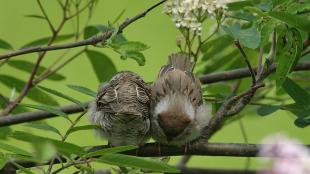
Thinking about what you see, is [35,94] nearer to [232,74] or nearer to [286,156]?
[232,74]

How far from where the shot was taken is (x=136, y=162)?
1526 mm

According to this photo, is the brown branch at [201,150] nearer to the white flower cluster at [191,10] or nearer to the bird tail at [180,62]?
the white flower cluster at [191,10]

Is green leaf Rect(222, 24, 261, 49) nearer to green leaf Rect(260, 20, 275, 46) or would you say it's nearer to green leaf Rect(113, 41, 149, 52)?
green leaf Rect(260, 20, 275, 46)

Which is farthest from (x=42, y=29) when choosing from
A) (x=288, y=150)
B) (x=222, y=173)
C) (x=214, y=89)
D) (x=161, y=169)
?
(x=288, y=150)

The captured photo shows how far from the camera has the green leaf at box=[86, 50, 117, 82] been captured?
2.76m

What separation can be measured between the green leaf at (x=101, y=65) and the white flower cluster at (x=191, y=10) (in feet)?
1.82

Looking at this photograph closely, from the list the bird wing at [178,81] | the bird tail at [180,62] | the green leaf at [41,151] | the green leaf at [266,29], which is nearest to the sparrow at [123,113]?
the bird wing at [178,81]

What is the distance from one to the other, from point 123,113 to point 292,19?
3.10 feet

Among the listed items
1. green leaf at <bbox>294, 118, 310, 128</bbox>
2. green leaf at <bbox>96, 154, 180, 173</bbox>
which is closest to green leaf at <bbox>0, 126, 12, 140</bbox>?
green leaf at <bbox>96, 154, 180, 173</bbox>

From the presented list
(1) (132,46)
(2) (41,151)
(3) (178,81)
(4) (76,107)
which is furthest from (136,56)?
(2) (41,151)

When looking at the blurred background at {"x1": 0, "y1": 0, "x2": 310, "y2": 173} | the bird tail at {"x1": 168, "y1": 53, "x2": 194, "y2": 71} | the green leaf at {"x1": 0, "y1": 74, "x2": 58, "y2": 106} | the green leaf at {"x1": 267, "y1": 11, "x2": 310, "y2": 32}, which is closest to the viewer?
the green leaf at {"x1": 267, "y1": 11, "x2": 310, "y2": 32}

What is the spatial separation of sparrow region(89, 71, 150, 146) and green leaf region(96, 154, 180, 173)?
36.4 inches

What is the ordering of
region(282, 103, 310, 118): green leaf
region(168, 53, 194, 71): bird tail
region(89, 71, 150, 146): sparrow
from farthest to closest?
region(168, 53, 194, 71): bird tail → region(89, 71, 150, 146): sparrow → region(282, 103, 310, 118): green leaf

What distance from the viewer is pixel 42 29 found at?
4125mm
